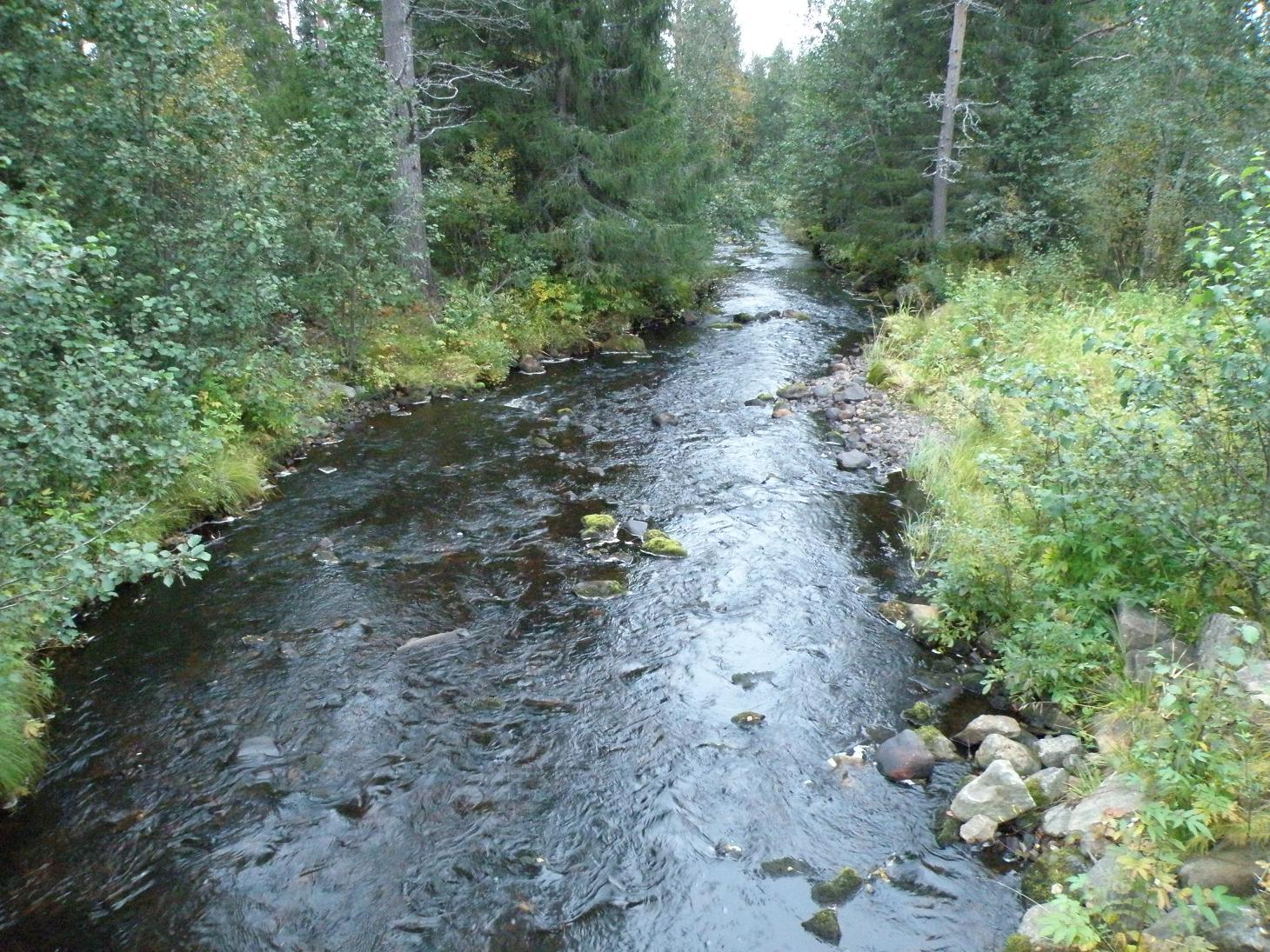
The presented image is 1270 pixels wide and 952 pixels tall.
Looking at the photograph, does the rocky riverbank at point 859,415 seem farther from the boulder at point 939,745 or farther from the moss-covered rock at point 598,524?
the boulder at point 939,745

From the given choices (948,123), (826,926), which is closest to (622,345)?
(948,123)

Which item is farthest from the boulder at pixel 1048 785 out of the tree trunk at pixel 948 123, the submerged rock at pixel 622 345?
the tree trunk at pixel 948 123

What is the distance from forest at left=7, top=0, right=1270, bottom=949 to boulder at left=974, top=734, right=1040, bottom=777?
48cm

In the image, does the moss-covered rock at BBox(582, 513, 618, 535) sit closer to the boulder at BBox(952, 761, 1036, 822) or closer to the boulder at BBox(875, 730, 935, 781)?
the boulder at BBox(875, 730, 935, 781)

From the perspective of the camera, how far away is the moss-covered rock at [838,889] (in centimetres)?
473

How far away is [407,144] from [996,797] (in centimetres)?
1589

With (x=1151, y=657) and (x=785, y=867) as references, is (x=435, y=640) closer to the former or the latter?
(x=785, y=867)

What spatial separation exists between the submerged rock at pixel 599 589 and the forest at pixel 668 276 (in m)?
3.14

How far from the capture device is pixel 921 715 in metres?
6.30

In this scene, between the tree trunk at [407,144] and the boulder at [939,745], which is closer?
the boulder at [939,745]

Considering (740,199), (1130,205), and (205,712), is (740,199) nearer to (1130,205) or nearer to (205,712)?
(1130,205)

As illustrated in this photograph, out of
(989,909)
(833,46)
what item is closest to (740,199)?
(833,46)

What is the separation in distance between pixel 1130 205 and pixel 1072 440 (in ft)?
41.8

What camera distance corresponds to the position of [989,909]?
459 centimetres
